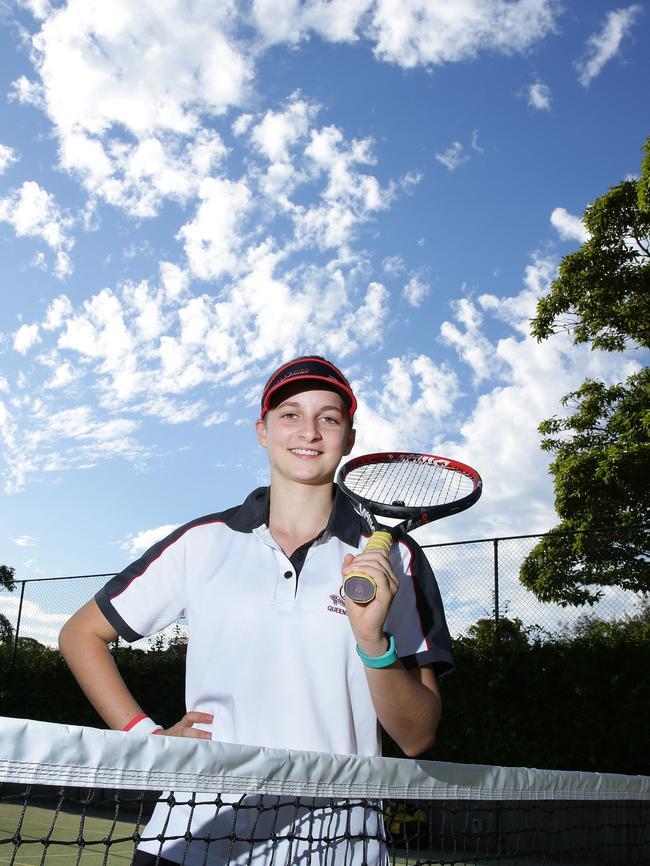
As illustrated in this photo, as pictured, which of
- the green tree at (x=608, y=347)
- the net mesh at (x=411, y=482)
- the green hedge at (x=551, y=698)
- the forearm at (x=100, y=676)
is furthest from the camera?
the green tree at (x=608, y=347)

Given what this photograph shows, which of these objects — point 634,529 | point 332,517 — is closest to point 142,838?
point 332,517

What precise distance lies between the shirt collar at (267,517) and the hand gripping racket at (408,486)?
0.07m

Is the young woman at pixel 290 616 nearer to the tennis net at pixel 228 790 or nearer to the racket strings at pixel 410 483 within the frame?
the tennis net at pixel 228 790

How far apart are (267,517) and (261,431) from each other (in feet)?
0.82

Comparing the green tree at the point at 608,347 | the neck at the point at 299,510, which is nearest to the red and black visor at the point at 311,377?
the neck at the point at 299,510

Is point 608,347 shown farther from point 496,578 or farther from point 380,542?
point 380,542

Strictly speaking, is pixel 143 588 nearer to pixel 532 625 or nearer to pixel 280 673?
pixel 280 673

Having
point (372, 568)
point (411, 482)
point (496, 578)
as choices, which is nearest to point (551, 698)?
point (496, 578)

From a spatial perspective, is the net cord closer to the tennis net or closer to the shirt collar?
the tennis net

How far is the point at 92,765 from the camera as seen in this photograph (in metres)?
1.43

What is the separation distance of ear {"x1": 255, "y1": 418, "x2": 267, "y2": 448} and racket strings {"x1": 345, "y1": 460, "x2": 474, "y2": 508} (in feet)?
1.30

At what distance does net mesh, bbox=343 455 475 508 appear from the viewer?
2635mm

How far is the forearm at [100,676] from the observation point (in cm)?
197

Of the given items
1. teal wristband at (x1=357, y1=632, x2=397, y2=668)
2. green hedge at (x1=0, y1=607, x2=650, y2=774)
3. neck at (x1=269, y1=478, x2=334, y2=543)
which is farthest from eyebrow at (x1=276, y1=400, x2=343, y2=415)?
green hedge at (x1=0, y1=607, x2=650, y2=774)
